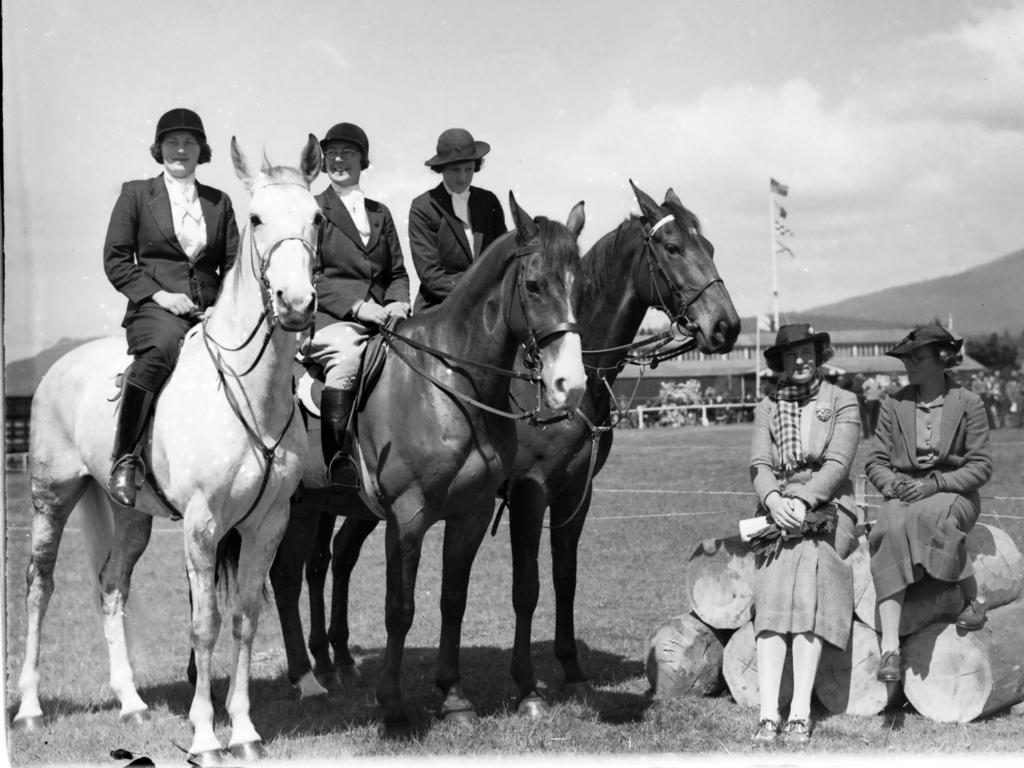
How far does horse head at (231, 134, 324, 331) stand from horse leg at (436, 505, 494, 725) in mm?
1877

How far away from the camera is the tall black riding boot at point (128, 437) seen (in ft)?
20.1

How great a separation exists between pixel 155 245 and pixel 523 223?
2336 mm

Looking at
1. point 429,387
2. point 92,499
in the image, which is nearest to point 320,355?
point 429,387

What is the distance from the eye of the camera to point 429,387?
21.1 ft

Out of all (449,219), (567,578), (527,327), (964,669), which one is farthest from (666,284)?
(964,669)

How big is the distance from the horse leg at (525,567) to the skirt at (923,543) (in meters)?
2.18

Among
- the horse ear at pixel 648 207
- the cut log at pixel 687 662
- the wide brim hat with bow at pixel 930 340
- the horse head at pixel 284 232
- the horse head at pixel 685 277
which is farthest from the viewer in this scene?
the cut log at pixel 687 662

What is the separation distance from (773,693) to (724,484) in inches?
603

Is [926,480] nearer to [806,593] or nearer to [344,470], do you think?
[806,593]

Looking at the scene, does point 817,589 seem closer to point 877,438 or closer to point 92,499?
point 877,438

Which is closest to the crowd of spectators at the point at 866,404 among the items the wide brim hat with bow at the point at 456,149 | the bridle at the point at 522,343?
the wide brim hat with bow at the point at 456,149

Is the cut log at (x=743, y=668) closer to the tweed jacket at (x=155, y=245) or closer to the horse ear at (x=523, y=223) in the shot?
the horse ear at (x=523, y=223)

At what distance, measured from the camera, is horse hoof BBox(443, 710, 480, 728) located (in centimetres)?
651

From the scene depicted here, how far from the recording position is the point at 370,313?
269 inches
